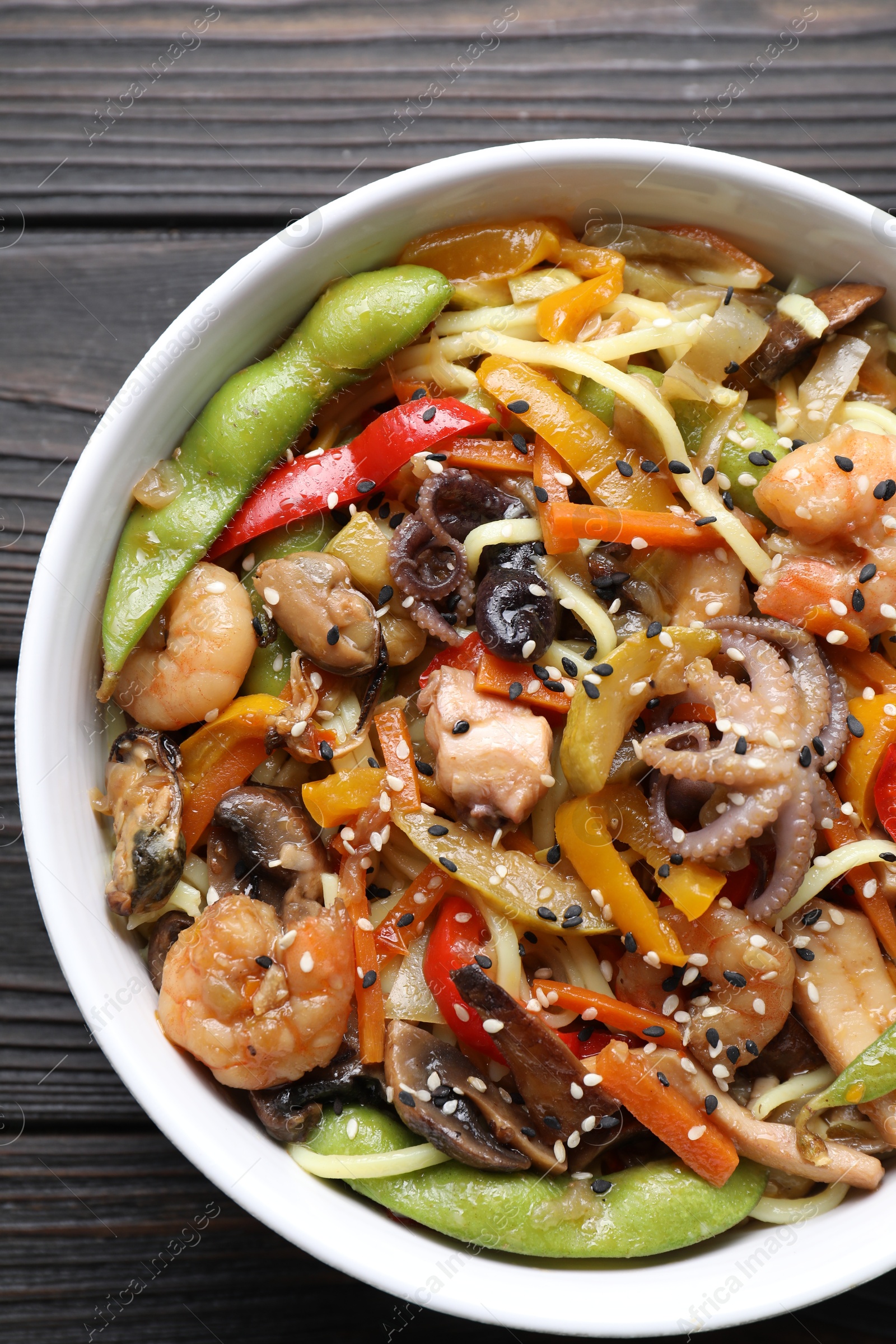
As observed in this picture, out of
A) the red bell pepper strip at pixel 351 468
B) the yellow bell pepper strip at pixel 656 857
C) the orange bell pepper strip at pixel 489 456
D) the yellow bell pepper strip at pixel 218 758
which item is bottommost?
the yellow bell pepper strip at pixel 656 857

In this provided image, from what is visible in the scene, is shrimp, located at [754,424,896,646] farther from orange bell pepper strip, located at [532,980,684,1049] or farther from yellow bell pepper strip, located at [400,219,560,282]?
orange bell pepper strip, located at [532,980,684,1049]

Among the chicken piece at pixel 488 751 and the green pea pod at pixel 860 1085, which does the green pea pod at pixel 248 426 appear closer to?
the chicken piece at pixel 488 751

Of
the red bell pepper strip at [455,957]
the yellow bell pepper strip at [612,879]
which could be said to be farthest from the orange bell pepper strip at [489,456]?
the red bell pepper strip at [455,957]

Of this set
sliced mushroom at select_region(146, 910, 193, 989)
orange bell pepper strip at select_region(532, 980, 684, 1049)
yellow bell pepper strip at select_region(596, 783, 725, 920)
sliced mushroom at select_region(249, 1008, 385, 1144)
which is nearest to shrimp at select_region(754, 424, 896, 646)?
yellow bell pepper strip at select_region(596, 783, 725, 920)

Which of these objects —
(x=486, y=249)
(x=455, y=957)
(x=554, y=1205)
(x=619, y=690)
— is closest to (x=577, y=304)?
(x=486, y=249)

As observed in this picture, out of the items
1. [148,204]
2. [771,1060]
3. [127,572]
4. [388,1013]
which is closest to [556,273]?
[127,572]

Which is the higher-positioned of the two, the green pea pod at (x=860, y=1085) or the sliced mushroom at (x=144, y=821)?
the sliced mushroom at (x=144, y=821)

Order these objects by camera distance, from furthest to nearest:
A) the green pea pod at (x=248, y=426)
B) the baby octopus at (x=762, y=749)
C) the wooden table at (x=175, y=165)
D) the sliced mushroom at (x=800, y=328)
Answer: the wooden table at (x=175, y=165) → the sliced mushroom at (x=800, y=328) → the green pea pod at (x=248, y=426) → the baby octopus at (x=762, y=749)
